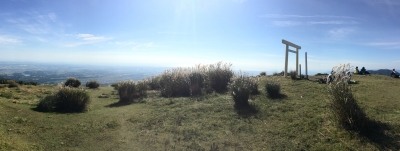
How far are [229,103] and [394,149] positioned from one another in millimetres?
4640

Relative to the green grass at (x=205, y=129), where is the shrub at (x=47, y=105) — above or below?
above

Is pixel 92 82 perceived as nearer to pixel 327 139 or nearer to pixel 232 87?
pixel 232 87

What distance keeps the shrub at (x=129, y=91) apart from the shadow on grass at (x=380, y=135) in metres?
7.98

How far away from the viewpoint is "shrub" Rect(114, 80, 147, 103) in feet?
32.3

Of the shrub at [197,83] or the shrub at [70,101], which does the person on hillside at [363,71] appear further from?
the shrub at [70,101]

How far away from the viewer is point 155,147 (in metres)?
4.36

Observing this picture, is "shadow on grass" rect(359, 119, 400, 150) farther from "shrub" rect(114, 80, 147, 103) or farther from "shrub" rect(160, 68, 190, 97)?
"shrub" rect(114, 80, 147, 103)

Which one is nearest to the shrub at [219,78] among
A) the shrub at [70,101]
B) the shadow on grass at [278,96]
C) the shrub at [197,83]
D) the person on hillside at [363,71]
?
the shrub at [197,83]

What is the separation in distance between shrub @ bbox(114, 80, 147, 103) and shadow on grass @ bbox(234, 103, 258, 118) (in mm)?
4801

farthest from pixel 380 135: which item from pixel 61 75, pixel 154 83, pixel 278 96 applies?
pixel 61 75

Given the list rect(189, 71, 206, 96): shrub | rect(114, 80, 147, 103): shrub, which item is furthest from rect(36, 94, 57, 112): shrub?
rect(189, 71, 206, 96): shrub

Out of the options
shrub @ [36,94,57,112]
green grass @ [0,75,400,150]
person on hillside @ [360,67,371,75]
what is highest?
person on hillside @ [360,67,371,75]

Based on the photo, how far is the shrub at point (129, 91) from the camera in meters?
9.84

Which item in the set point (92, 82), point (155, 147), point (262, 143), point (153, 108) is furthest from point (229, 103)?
point (92, 82)
